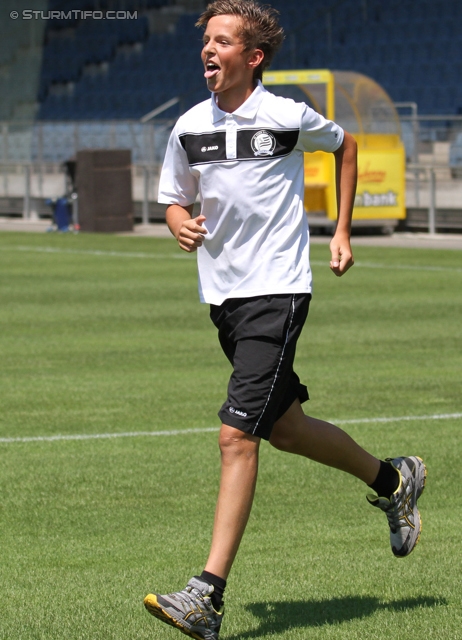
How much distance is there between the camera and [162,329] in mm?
12797

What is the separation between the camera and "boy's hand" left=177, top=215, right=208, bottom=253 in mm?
4512

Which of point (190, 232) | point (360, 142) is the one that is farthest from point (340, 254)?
point (360, 142)

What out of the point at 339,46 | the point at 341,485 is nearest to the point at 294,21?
the point at 339,46

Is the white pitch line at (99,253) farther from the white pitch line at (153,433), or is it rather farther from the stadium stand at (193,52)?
the stadium stand at (193,52)

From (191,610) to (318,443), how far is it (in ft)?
3.21

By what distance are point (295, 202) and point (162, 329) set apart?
8.23m

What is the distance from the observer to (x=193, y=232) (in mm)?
4523

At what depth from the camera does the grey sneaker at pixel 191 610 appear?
13.2 feet

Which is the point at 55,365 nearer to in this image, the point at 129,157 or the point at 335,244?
the point at 335,244

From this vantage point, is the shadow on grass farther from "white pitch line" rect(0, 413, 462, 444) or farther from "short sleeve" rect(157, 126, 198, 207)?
"white pitch line" rect(0, 413, 462, 444)

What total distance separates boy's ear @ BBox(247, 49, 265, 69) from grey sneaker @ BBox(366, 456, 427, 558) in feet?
5.41

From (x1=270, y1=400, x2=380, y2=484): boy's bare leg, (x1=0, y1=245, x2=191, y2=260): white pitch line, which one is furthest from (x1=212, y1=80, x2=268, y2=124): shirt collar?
(x1=0, y1=245, x2=191, y2=260): white pitch line

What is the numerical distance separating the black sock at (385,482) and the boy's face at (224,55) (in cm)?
160

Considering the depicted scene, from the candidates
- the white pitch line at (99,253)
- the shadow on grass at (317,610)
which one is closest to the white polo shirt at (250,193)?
the shadow on grass at (317,610)
